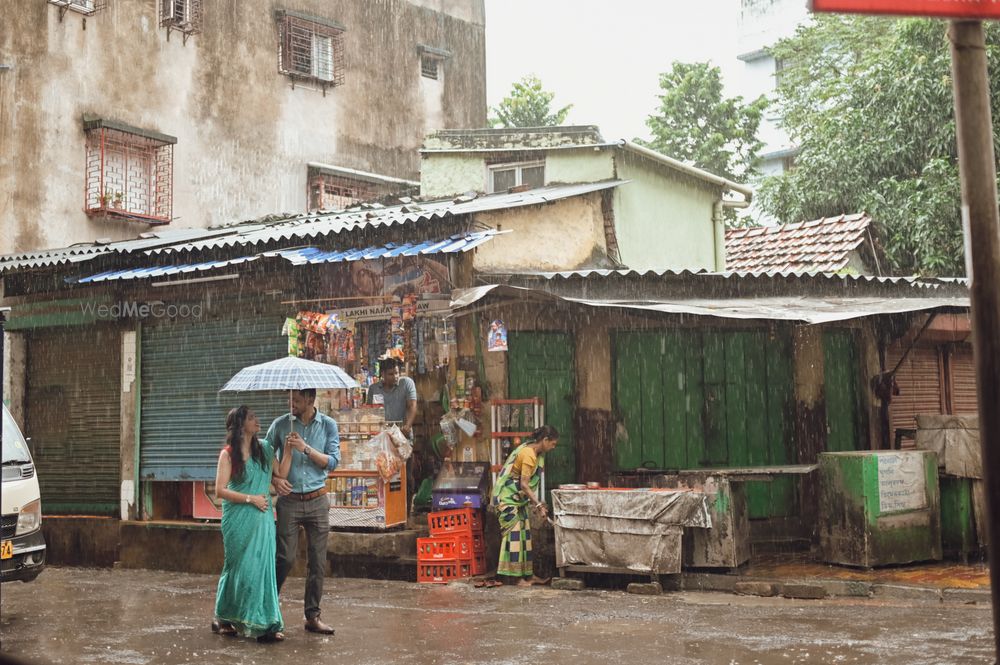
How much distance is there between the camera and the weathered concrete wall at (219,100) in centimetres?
1769

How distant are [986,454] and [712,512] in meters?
6.68

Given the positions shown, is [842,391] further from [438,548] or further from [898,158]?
[898,158]

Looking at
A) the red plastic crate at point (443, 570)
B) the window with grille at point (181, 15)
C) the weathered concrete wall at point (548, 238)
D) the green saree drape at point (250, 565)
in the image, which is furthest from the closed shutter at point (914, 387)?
the window with grille at point (181, 15)

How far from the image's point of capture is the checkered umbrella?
28.1 ft

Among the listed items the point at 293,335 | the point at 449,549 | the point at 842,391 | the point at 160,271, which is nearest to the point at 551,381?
the point at 449,549

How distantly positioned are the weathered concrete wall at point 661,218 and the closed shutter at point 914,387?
3.95 metres

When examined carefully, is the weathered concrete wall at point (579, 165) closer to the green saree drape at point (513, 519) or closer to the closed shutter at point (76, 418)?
the green saree drape at point (513, 519)

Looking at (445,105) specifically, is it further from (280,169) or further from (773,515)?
(773,515)

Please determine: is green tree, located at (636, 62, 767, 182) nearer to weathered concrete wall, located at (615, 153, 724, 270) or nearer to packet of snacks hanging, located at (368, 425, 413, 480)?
weathered concrete wall, located at (615, 153, 724, 270)

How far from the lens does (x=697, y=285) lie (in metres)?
12.7

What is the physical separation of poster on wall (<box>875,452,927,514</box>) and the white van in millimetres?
7694

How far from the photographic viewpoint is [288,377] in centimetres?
867

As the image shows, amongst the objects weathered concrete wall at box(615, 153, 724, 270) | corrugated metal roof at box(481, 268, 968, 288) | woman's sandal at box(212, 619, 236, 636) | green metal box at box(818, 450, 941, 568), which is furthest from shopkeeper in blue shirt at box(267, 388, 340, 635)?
weathered concrete wall at box(615, 153, 724, 270)

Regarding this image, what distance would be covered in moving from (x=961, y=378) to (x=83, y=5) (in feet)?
49.2
